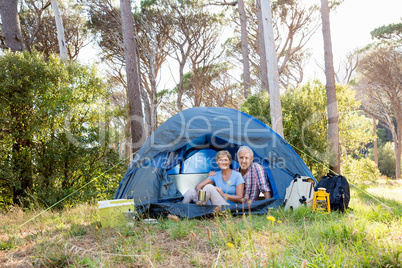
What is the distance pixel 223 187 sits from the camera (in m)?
3.75

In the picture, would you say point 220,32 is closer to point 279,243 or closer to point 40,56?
point 40,56

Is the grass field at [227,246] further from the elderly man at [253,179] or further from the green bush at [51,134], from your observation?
the green bush at [51,134]

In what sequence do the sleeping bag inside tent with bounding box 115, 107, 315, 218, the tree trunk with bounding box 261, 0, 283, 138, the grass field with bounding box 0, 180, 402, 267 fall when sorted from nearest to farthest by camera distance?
the grass field with bounding box 0, 180, 402, 267
the sleeping bag inside tent with bounding box 115, 107, 315, 218
the tree trunk with bounding box 261, 0, 283, 138

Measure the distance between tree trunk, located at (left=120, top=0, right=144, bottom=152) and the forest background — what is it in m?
0.18

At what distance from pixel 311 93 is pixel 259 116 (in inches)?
56.4

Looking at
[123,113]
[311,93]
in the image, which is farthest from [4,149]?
[311,93]

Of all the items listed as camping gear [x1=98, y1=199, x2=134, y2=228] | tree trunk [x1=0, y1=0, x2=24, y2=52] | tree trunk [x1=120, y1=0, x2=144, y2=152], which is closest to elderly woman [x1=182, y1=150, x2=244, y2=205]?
camping gear [x1=98, y1=199, x2=134, y2=228]

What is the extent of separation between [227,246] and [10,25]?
640 cm

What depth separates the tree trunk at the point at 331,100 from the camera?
6805 mm

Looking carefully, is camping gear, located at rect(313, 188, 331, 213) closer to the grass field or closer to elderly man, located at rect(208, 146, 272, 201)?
the grass field

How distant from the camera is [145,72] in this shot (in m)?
12.0

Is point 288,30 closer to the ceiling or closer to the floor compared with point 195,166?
closer to the ceiling

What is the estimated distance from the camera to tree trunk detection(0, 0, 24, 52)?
607 cm

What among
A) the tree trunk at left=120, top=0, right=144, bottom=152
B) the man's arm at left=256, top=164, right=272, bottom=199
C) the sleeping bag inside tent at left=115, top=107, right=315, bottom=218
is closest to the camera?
the man's arm at left=256, top=164, right=272, bottom=199
